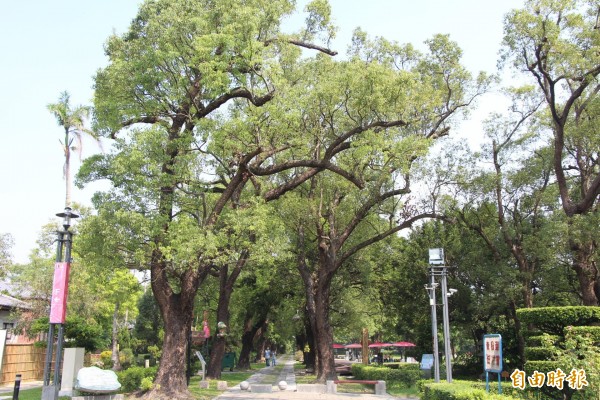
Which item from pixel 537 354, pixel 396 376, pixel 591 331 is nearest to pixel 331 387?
pixel 396 376

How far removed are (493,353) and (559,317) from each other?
3.59m

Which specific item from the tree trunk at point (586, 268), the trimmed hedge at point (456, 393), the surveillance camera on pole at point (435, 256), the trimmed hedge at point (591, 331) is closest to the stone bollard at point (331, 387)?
the trimmed hedge at point (456, 393)

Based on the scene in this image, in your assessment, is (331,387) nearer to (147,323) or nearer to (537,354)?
(537,354)

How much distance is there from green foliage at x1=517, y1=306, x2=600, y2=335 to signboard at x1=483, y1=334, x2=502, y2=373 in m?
3.23

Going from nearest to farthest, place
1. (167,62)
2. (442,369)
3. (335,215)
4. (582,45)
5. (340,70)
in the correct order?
(167,62) → (340,70) → (582,45) → (335,215) → (442,369)

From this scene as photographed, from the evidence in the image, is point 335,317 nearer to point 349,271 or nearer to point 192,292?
point 349,271

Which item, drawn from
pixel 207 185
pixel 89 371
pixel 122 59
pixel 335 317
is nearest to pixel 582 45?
pixel 207 185

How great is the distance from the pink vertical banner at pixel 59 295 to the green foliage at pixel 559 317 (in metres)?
12.4

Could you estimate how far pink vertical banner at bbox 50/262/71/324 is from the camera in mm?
11039

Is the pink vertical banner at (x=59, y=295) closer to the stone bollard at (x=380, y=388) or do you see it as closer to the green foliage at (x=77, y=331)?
the green foliage at (x=77, y=331)

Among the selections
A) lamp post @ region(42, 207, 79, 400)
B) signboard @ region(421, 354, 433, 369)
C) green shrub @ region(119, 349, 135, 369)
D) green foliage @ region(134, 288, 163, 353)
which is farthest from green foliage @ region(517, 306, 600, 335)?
green foliage @ region(134, 288, 163, 353)

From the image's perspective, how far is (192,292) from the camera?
46.6 feet

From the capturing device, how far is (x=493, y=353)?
38.1 feet

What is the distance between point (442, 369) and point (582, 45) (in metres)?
16.5
